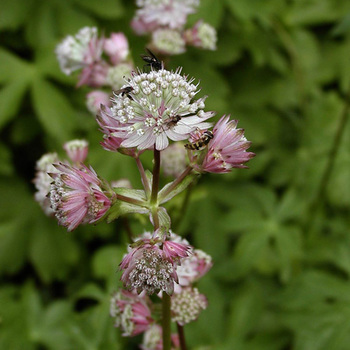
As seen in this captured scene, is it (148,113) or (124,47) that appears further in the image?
(124,47)

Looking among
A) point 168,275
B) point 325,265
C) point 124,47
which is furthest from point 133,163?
point 168,275

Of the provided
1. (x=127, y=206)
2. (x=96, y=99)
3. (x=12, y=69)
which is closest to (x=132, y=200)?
(x=127, y=206)

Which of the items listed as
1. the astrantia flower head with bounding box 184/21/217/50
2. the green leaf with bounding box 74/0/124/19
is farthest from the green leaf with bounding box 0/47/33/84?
the astrantia flower head with bounding box 184/21/217/50

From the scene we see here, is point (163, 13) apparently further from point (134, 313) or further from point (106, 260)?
point (134, 313)

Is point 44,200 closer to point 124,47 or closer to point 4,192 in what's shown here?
point 124,47

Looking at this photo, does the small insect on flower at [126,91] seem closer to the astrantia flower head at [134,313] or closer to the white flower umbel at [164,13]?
the astrantia flower head at [134,313]

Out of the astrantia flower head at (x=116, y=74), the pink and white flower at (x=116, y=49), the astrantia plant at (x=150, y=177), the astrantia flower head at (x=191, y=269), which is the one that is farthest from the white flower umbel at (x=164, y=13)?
the astrantia flower head at (x=191, y=269)
